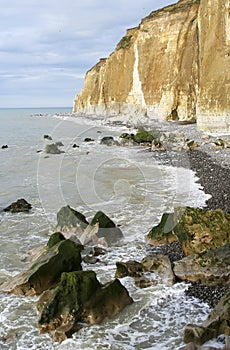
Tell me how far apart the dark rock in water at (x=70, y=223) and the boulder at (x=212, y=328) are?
4.65 m

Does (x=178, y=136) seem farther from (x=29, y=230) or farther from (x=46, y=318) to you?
(x=46, y=318)

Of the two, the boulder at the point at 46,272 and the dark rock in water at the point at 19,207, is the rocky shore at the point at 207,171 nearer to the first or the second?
the boulder at the point at 46,272

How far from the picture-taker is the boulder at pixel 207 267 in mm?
6242

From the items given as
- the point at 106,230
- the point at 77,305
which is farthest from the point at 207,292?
the point at 106,230

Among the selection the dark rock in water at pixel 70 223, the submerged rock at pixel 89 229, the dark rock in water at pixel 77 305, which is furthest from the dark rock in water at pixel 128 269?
the dark rock in water at pixel 70 223

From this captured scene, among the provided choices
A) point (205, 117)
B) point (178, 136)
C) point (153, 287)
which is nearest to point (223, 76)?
point (205, 117)

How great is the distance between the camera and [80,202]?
13.0 m

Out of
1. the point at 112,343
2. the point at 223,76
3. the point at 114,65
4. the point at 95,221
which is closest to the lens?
the point at 112,343

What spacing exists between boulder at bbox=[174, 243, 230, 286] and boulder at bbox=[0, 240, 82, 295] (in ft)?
6.33

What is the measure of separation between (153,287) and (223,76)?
20.1 meters

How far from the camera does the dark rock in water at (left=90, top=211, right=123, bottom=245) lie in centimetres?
873

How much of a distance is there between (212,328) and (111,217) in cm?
634

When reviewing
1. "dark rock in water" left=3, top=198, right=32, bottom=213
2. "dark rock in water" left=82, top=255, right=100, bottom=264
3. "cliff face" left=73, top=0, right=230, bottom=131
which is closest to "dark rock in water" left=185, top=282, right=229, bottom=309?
"dark rock in water" left=82, top=255, right=100, bottom=264

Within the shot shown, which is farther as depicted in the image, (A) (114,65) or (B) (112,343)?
(A) (114,65)
